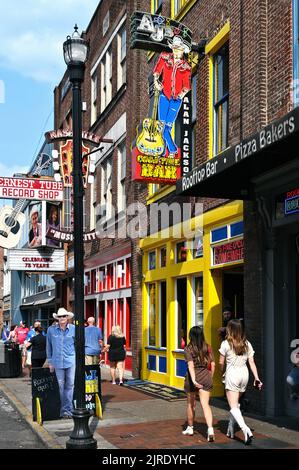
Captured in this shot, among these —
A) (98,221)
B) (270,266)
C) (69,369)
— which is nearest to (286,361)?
(270,266)

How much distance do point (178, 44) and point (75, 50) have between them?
517cm

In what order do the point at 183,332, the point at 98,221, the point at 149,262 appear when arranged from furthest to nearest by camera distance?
the point at 98,221 → the point at 149,262 → the point at 183,332

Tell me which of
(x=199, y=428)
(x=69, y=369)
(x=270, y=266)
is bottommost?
(x=199, y=428)

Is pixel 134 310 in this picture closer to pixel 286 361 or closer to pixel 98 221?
pixel 98 221

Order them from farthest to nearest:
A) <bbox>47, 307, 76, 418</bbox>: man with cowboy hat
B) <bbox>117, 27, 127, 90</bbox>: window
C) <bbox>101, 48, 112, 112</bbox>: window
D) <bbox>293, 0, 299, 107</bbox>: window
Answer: <bbox>101, 48, 112, 112</bbox>: window < <bbox>117, 27, 127, 90</bbox>: window < <bbox>47, 307, 76, 418</bbox>: man with cowboy hat < <bbox>293, 0, 299, 107</bbox>: window

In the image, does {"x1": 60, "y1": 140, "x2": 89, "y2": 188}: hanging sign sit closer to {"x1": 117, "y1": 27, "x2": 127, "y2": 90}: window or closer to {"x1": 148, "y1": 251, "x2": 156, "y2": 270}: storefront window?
{"x1": 117, "y1": 27, "x2": 127, "y2": 90}: window

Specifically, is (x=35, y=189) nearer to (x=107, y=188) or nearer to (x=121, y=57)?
(x=107, y=188)

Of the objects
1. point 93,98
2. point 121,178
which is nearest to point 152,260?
point 121,178

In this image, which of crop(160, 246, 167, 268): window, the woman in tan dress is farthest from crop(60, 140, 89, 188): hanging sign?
the woman in tan dress

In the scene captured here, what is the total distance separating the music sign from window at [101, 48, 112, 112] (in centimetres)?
1152

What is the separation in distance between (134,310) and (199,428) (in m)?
8.58

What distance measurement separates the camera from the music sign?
40.4 ft

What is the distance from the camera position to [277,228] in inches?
435

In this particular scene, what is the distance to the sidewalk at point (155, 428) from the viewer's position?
909cm
